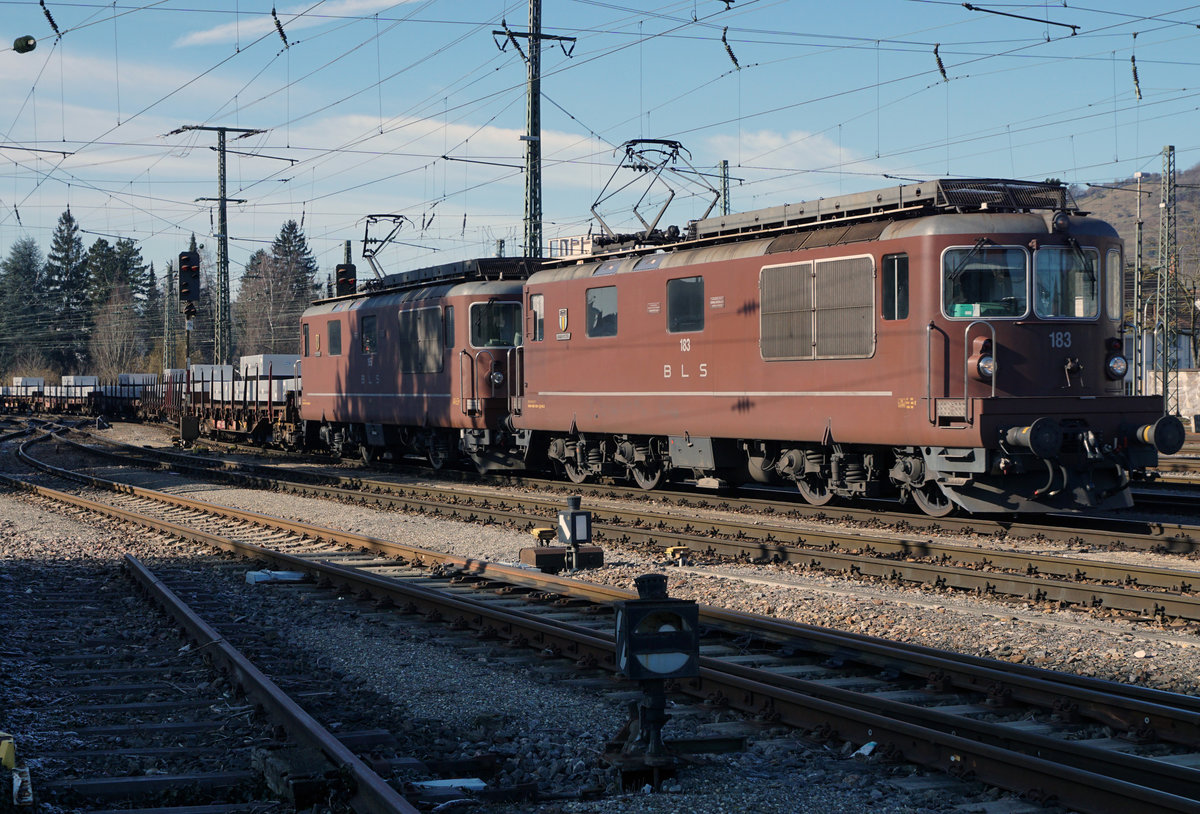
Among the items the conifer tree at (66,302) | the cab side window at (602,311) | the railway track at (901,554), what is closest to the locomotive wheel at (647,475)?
the railway track at (901,554)

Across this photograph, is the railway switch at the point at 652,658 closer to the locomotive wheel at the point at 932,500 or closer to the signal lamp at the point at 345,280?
the locomotive wheel at the point at 932,500

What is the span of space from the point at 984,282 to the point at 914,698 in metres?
7.63

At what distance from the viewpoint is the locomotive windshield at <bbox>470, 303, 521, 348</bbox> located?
22109 millimetres

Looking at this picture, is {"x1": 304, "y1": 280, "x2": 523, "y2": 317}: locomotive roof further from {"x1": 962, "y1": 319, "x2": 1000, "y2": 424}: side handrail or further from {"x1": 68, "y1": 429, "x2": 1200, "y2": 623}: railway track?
{"x1": 962, "y1": 319, "x2": 1000, "y2": 424}: side handrail

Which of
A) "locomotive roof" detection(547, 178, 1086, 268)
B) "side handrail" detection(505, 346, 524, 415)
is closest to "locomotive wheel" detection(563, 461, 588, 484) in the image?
"side handrail" detection(505, 346, 524, 415)

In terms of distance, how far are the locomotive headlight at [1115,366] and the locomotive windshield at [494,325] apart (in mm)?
11165

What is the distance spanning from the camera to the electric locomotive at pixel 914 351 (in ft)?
43.1

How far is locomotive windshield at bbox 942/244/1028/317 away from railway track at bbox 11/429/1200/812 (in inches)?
229

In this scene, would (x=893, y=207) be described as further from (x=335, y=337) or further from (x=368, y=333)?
(x=335, y=337)

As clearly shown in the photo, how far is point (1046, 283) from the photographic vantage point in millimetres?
13453

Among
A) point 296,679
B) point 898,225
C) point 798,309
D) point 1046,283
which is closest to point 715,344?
point 798,309

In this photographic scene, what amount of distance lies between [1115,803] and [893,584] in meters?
5.96

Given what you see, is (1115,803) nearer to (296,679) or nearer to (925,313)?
(296,679)

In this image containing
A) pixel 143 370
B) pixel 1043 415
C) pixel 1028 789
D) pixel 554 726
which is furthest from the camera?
pixel 143 370
